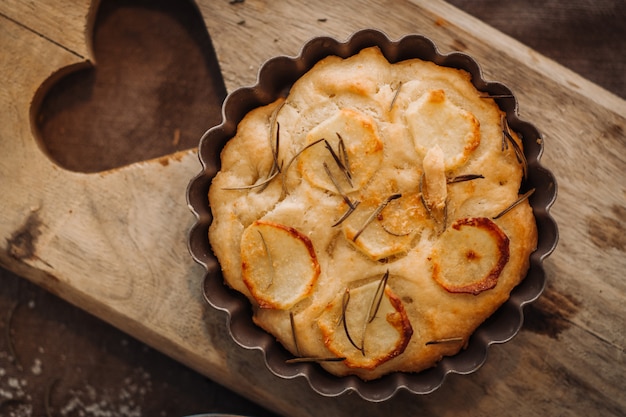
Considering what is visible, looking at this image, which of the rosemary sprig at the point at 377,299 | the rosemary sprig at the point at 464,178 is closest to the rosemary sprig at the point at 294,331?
the rosemary sprig at the point at 377,299

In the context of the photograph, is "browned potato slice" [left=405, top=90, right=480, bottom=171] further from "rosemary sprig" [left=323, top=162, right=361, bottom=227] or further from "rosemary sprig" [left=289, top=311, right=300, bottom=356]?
"rosemary sprig" [left=289, top=311, right=300, bottom=356]

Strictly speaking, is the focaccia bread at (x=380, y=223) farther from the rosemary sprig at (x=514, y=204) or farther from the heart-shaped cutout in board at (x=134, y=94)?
the heart-shaped cutout in board at (x=134, y=94)

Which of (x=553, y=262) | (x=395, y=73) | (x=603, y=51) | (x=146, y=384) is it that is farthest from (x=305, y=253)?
(x=603, y=51)

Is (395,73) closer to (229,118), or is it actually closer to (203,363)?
(229,118)

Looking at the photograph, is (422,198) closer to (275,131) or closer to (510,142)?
(510,142)

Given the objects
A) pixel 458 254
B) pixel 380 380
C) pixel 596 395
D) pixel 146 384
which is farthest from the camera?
pixel 146 384
